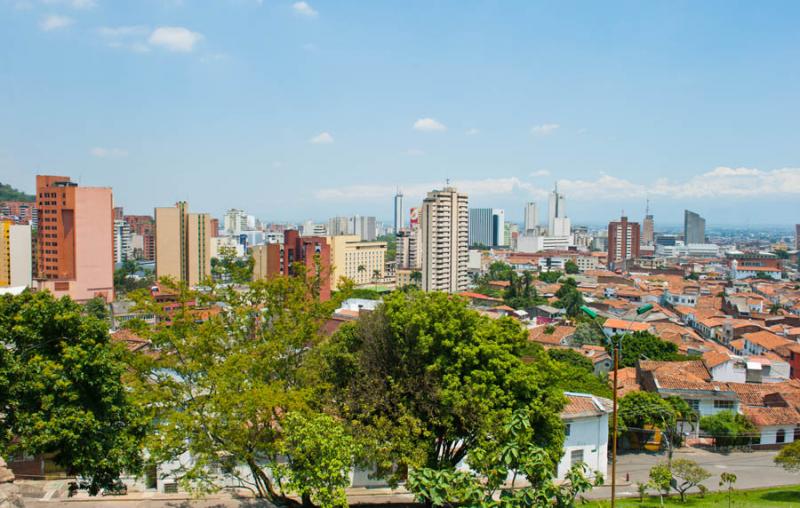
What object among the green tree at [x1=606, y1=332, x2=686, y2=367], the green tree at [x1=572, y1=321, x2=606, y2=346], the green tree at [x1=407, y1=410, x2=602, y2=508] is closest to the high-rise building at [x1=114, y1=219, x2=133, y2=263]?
the green tree at [x1=572, y1=321, x2=606, y2=346]

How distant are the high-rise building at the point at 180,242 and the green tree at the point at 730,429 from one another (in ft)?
148

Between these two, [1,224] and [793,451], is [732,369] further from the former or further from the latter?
[1,224]

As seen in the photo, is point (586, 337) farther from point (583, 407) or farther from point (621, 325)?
point (583, 407)

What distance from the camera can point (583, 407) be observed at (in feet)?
49.7

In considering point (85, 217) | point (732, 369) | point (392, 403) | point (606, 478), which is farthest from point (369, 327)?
point (85, 217)

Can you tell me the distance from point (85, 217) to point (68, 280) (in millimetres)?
4584

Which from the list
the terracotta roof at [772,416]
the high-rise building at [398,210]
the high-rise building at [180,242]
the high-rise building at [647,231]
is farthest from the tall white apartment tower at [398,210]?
the terracotta roof at [772,416]

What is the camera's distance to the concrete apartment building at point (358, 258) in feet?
247

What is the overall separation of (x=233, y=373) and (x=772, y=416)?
54.9 ft

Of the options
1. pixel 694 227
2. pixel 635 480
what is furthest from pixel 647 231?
pixel 635 480

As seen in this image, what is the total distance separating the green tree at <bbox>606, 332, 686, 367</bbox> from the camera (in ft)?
90.1

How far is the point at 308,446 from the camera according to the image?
8742 mm

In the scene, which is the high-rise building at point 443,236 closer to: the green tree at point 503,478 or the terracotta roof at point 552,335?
the terracotta roof at point 552,335

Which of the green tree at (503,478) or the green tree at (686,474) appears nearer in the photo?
the green tree at (503,478)
